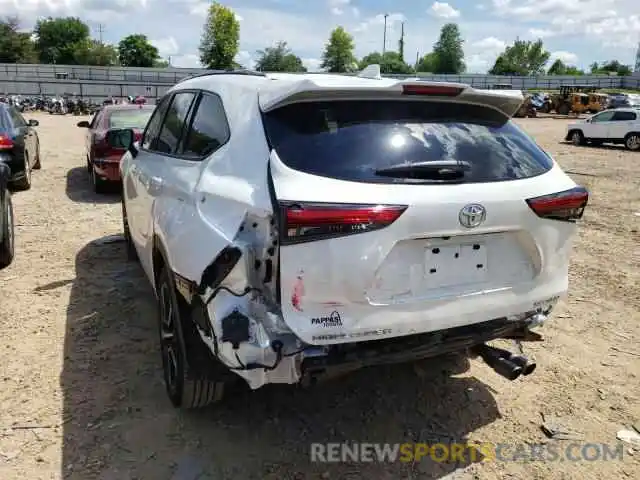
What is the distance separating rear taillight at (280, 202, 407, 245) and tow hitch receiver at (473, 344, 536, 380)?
1.21 meters

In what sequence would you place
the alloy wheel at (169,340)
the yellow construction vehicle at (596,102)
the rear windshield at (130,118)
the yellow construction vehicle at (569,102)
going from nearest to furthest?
1. the alloy wheel at (169,340)
2. the rear windshield at (130,118)
3. the yellow construction vehicle at (596,102)
4. the yellow construction vehicle at (569,102)

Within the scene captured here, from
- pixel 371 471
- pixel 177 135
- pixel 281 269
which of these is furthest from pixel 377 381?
pixel 177 135

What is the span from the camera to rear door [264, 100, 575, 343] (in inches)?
91.7

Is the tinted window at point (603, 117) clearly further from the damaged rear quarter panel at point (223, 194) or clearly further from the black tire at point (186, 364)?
the black tire at point (186, 364)

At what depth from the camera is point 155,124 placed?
15.0ft

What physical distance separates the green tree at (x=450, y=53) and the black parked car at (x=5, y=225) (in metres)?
105

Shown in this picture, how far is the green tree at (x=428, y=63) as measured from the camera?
354 ft

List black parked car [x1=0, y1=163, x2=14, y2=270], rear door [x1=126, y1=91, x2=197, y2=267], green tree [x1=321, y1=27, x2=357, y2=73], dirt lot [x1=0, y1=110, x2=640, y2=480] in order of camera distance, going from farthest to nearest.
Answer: green tree [x1=321, y1=27, x2=357, y2=73]
black parked car [x1=0, y1=163, x2=14, y2=270]
rear door [x1=126, y1=91, x2=197, y2=267]
dirt lot [x1=0, y1=110, x2=640, y2=480]

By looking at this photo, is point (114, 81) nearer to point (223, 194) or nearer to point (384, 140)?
point (223, 194)

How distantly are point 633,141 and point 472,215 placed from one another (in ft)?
71.5

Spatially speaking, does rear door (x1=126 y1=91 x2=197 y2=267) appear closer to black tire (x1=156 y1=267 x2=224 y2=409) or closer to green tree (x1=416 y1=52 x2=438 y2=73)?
black tire (x1=156 y1=267 x2=224 y2=409)

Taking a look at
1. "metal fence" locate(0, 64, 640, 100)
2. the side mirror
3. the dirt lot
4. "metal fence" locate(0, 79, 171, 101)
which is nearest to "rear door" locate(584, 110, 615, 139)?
"metal fence" locate(0, 64, 640, 100)

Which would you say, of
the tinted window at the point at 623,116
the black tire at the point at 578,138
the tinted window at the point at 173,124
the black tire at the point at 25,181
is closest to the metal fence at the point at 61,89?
the black tire at the point at 578,138

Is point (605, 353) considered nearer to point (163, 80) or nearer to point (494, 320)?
point (494, 320)
